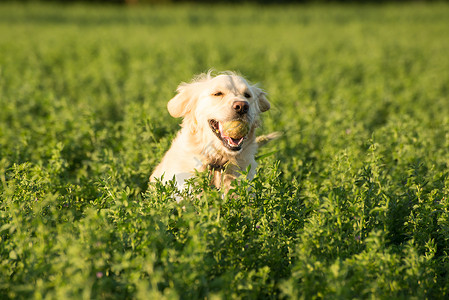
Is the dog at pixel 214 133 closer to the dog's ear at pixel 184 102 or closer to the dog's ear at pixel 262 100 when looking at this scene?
the dog's ear at pixel 184 102

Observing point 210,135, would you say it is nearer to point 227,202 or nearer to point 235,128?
point 235,128

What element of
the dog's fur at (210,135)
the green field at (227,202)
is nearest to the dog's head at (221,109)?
the dog's fur at (210,135)

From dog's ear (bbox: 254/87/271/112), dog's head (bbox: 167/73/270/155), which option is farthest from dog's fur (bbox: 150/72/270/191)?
dog's ear (bbox: 254/87/271/112)

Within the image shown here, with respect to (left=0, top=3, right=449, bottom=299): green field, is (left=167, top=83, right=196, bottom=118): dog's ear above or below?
above

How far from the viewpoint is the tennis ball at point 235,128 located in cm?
400

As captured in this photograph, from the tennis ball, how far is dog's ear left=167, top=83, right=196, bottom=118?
2.01 ft

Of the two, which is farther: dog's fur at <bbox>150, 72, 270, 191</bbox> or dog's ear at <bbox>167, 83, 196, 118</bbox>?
dog's ear at <bbox>167, 83, 196, 118</bbox>

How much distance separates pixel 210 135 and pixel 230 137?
9.0 inches

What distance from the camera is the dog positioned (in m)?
4.08

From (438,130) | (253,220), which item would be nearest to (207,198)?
(253,220)

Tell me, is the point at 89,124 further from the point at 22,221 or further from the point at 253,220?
the point at 253,220

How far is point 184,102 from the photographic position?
457 cm

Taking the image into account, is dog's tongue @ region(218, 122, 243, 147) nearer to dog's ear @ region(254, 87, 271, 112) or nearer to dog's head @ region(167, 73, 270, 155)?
dog's head @ region(167, 73, 270, 155)

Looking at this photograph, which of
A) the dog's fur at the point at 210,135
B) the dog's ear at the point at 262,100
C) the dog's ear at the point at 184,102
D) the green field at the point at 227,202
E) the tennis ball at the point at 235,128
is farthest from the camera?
the dog's ear at the point at 262,100
